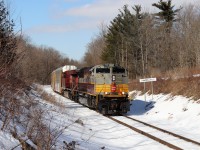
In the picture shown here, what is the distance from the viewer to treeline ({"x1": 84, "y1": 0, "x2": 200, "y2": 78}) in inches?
1989

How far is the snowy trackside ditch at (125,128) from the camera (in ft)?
37.3

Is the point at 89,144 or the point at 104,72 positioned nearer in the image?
the point at 89,144

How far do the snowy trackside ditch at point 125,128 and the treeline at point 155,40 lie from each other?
82.0 feet

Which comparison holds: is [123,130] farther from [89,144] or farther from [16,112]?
[16,112]

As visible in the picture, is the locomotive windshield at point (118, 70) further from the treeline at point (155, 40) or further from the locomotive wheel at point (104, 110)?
the treeline at point (155, 40)

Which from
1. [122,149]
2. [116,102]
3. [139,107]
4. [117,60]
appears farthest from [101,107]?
[117,60]

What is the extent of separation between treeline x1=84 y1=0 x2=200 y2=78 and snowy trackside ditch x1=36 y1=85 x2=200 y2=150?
24987 millimetres

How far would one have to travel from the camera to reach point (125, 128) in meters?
15.7

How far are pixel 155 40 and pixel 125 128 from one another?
128ft

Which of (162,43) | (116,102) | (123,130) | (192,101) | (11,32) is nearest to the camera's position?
(11,32)

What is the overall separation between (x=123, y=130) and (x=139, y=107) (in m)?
9.99

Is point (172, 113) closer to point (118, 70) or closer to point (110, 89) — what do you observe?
point (110, 89)

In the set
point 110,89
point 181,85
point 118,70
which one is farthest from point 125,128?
point 181,85

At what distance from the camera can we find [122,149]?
11242 mm
